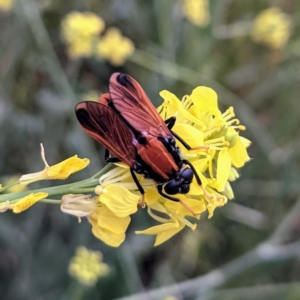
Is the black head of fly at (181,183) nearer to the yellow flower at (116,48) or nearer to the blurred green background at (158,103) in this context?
the blurred green background at (158,103)

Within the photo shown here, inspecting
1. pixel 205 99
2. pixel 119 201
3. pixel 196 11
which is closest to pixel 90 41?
pixel 196 11

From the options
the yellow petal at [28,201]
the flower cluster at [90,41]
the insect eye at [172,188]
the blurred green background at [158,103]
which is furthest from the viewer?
the flower cluster at [90,41]

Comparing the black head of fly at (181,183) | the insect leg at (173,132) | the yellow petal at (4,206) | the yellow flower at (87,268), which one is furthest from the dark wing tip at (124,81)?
the yellow flower at (87,268)

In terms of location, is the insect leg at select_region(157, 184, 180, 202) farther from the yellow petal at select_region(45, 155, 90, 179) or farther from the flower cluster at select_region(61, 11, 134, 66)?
the flower cluster at select_region(61, 11, 134, 66)

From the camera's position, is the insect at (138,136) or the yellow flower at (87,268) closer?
the insect at (138,136)

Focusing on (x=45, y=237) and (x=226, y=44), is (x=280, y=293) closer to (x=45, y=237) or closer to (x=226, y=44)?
(x=45, y=237)

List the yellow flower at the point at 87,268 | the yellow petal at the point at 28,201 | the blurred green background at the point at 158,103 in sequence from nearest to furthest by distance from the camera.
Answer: the yellow petal at the point at 28,201 < the yellow flower at the point at 87,268 < the blurred green background at the point at 158,103

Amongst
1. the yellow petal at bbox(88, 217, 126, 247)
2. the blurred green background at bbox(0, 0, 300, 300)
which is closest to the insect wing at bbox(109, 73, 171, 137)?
the yellow petal at bbox(88, 217, 126, 247)
